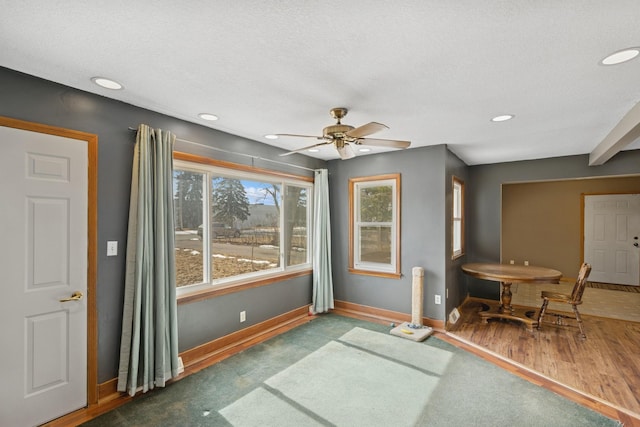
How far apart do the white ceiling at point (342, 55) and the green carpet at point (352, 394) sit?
7.96ft

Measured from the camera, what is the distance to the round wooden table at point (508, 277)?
13.0ft

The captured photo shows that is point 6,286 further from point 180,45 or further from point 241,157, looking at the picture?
point 241,157

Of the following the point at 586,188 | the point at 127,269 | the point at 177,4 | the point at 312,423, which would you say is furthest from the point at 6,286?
the point at 586,188

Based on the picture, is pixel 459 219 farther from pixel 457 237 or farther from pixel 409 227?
pixel 409 227

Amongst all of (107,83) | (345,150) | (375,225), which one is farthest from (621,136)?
(107,83)

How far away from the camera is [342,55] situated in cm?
181

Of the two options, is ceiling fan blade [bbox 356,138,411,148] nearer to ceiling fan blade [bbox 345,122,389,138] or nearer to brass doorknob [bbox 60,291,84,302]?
ceiling fan blade [bbox 345,122,389,138]

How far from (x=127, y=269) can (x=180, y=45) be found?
1.80m

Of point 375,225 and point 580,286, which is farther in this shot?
point 375,225

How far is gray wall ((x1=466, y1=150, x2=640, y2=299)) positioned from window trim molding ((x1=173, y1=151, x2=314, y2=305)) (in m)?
3.05

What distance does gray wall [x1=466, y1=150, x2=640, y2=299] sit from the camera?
Answer: 190 inches

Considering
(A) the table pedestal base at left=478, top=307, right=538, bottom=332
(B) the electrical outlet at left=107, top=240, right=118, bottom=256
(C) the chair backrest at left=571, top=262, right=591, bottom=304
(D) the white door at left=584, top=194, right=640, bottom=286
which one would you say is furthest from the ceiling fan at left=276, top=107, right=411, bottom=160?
(D) the white door at left=584, top=194, right=640, bottom=286

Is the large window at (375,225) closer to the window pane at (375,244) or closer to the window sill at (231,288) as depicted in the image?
the window pane at (375,244)

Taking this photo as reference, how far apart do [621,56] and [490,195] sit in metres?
3.87
